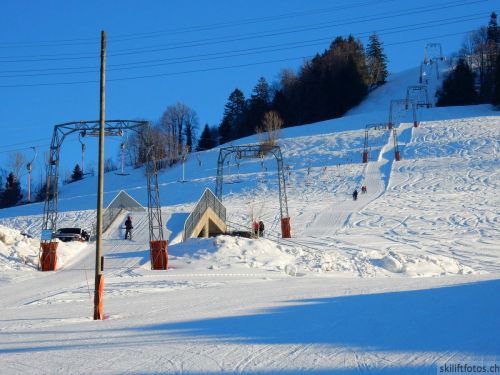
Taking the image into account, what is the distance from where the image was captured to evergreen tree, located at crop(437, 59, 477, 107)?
97.9 m

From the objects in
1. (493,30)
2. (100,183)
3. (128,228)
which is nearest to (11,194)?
(128,228)

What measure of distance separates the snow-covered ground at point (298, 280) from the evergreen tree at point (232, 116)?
49.4 metres

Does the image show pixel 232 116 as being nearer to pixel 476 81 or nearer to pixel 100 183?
pixel 476 81

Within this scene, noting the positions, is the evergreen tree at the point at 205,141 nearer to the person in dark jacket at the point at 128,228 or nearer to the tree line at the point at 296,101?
the tree line at the point at 296,101

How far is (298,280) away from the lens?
21.0m

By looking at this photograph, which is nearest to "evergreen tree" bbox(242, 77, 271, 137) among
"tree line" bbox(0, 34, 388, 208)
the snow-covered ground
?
"tree line" bbox(0, 34, 388, 208)

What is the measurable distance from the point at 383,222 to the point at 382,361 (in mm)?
32320

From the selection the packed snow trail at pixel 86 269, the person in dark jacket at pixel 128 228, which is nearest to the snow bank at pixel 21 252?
the packed snow trail at pixel 86 269

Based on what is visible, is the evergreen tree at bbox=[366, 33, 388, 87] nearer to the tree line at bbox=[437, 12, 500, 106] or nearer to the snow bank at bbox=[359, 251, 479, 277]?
the tree line at bbox=[437, 12, 500, 106]

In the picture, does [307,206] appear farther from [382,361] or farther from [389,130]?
[382,361]

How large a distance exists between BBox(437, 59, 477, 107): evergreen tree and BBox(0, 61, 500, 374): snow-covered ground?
31.4 meters

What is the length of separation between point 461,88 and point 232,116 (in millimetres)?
43902

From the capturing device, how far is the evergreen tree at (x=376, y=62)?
123 metres

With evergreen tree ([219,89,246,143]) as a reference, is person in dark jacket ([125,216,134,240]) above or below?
below
